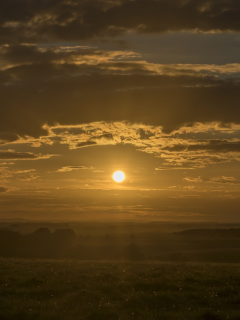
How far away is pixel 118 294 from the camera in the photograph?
18.3 metres

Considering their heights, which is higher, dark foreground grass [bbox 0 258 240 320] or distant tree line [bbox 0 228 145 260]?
distant tree line [bbox 0 228 145 260]

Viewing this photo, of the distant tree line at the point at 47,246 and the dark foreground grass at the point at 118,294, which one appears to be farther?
the distant tree line at the point at 47,246

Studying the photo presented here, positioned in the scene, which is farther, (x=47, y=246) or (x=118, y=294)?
(x=47, y=246)

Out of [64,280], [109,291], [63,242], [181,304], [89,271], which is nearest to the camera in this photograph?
[181,304]

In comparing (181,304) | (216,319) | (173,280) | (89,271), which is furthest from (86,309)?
(89,271)

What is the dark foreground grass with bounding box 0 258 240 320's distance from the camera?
49.4 feet

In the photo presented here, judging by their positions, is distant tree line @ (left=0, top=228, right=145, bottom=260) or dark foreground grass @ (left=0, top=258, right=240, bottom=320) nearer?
dark foreground grass @ (left=0, top=258, right=240, bottom=320)

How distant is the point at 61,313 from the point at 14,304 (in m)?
2.61

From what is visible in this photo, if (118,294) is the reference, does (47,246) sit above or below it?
above

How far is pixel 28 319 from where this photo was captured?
1459cm

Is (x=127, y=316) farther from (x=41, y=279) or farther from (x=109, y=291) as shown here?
(x=41, y=279)

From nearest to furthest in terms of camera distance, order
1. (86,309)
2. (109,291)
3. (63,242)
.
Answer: (86,309) → (109,291) → (63,242)

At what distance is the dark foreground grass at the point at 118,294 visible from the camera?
Result: 15.1 metres

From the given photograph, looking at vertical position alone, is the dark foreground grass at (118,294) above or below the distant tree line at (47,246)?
below
